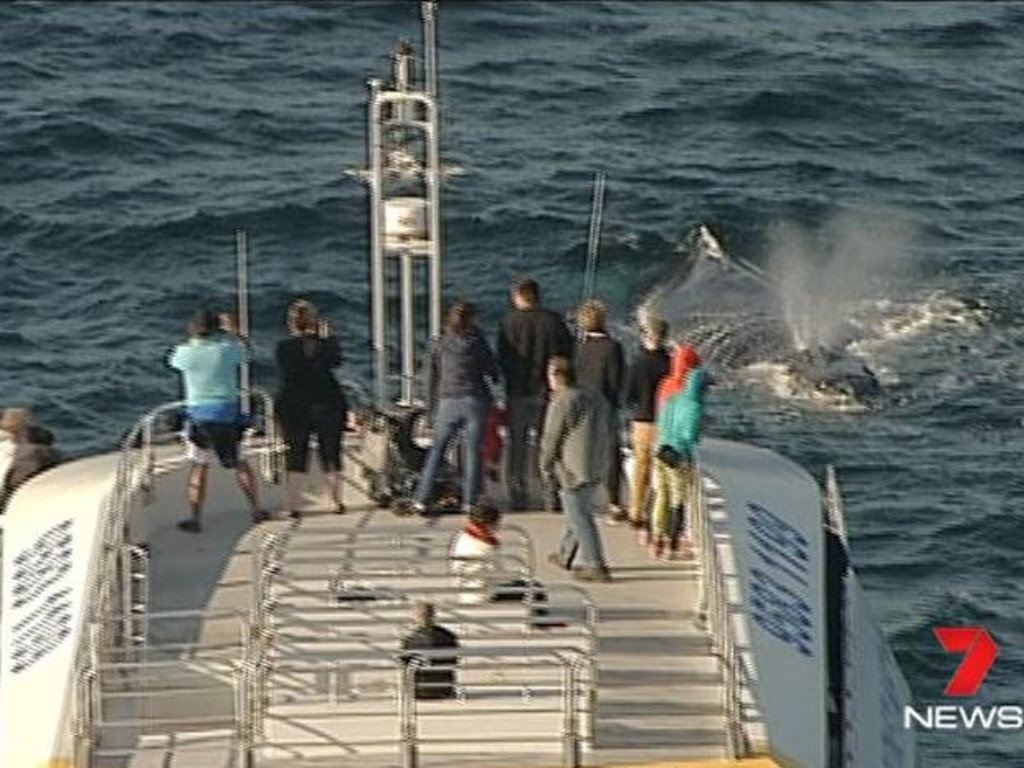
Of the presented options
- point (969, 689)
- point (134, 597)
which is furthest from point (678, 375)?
point (969, 689)

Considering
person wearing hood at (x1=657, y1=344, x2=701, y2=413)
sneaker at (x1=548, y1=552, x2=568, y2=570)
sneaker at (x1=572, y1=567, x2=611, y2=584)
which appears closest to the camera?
sneaker at (x1=572, y1=567, x2=611, y2=584)

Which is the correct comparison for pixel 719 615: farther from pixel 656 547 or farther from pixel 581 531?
pixel 656 547

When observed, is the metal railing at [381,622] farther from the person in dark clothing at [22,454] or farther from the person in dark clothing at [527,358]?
the person in dark clothing at [22,454]

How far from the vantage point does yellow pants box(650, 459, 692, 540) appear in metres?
24.2

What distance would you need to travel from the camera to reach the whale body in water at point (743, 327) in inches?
1660

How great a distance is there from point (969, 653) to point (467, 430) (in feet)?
29.0

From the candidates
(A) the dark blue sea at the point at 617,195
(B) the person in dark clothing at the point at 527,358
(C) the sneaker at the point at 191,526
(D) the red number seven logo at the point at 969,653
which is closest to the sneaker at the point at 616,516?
(B) the person in dark clothing at the point at 527,358

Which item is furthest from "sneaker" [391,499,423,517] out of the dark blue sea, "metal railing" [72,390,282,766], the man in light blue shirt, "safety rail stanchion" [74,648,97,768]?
the dark blue sea

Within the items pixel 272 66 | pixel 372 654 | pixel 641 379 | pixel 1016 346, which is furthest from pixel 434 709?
pixel 272 66

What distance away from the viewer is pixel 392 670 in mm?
21688

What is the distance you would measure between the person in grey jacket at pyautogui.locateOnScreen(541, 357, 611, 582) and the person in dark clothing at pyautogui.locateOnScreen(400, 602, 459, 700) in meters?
2.70

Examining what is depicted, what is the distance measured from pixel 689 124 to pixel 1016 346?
37.1 feet

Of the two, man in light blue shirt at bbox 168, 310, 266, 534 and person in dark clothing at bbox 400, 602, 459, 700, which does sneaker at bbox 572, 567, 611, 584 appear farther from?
man in light blue shirt at bbox 168, 310, 266, 534

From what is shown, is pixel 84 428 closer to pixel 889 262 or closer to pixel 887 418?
pixel 887 418
